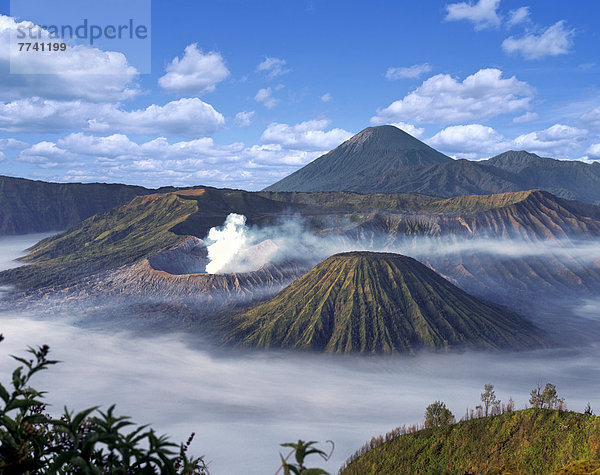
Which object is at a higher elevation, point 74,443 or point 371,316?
point 74,443

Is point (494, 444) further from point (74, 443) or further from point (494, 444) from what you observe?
point (74, 443)

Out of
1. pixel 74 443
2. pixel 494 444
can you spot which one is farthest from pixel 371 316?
pixel 74 443

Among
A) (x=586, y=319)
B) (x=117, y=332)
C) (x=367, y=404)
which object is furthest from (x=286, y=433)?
(x=586, y=319)

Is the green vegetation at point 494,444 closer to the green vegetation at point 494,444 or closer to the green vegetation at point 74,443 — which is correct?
the green vegetation at point 494,444

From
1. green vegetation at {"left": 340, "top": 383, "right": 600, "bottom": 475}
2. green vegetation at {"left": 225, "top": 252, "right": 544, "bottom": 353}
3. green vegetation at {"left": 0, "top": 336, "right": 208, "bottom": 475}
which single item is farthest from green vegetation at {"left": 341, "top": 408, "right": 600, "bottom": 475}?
green vegetation at {"left": 225, "top": 252, "right": 544, "bottom": 353}

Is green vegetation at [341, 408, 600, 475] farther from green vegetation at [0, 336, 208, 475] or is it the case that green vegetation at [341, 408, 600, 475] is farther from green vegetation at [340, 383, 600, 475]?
green vegetation at [0, 336, 208, 475]

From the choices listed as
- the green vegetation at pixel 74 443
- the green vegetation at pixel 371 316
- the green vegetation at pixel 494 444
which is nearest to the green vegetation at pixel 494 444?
the green vegetation at pixel 494 444

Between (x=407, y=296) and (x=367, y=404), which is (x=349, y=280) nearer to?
(x=407, y=296)

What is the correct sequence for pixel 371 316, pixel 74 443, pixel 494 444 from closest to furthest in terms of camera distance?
pixel 74 443 → pixel 494 444 → pixel 371 316
